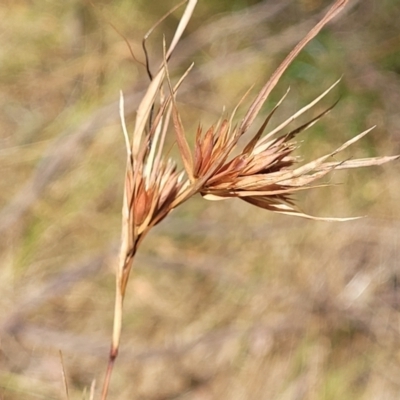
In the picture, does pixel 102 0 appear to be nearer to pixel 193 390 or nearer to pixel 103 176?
pixel 103 176

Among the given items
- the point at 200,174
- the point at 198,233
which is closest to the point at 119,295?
the point at 200,174

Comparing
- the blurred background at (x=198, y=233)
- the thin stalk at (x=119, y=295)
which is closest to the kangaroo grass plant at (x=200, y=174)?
the thin stalk at (x=119, y=295)

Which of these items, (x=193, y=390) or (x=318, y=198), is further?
(x=318, y=198)

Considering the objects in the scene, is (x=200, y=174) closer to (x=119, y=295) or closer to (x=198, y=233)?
(x=119, y=295)

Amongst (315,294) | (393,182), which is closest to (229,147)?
(315,294)

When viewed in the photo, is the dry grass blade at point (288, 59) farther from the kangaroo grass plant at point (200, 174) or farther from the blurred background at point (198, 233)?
the blurred background at point (198, 233)

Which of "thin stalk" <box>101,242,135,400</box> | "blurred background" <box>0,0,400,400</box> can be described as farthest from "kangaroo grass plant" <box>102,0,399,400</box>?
"blurred background" <box>0,0,400,400</box>

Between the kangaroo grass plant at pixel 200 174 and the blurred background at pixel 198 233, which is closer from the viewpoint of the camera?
the kangaroo grass plant at pixel 200 174

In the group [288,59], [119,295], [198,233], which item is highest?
[288,59]
